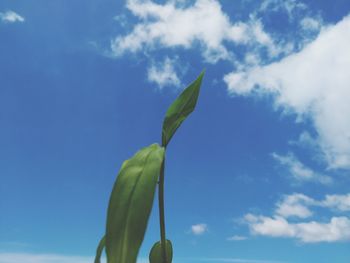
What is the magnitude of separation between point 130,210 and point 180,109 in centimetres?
36

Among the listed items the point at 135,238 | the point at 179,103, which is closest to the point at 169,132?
the point at 179,103

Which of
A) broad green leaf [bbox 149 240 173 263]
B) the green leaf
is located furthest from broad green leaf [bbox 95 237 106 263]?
the green leaf

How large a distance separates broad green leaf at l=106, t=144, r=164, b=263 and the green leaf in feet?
0.48

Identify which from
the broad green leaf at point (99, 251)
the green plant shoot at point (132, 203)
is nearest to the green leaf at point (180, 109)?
the green plant shoot at point (132, 203)

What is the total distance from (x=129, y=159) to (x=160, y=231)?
0.70 feet

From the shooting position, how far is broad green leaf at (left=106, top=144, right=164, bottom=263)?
88cm

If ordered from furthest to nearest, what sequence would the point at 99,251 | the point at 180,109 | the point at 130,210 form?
the point at 99,251 < the point at 180,109 < the point at 130,210

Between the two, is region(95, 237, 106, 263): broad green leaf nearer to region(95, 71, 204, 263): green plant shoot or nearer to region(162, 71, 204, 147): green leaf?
region(95, 71, 204, 263): green plant shoot

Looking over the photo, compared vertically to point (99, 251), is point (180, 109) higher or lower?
higher

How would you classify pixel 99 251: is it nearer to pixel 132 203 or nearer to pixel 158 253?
pixel 158 253

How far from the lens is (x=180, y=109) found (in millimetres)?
1170

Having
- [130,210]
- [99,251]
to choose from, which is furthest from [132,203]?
[99,251]

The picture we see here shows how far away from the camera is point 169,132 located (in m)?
1.12

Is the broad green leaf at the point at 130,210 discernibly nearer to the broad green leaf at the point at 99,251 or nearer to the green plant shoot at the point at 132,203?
the green plant shoot at the point at 132,203
